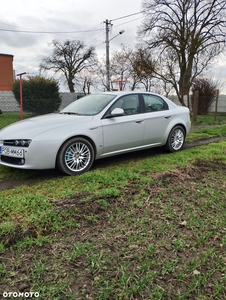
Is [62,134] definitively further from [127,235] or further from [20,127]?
[127,235]

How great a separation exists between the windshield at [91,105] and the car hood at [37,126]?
→ 11.1 inches

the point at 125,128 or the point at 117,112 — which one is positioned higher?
the point at 117,112

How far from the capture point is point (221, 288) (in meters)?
1.77

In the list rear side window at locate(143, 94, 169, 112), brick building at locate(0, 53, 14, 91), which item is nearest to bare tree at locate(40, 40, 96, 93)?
brick building at locate(0, 53, 14, 91)

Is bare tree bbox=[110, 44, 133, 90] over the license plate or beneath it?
over

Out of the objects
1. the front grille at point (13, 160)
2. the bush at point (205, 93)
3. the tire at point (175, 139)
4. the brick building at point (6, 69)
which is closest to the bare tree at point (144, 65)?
the bush at point (205, 93)

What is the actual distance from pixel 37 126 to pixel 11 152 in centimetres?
56

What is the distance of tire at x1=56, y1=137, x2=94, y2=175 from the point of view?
12.5 ft

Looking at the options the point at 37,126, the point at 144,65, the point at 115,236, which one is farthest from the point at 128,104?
the point at 144,65

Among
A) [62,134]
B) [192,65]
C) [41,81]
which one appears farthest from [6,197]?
[192,65]

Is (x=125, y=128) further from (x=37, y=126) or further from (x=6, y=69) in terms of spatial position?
(x=6, y=69)

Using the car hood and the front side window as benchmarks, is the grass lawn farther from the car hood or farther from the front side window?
the front side window

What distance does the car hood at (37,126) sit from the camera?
144 inches

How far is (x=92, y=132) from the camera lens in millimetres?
4090
